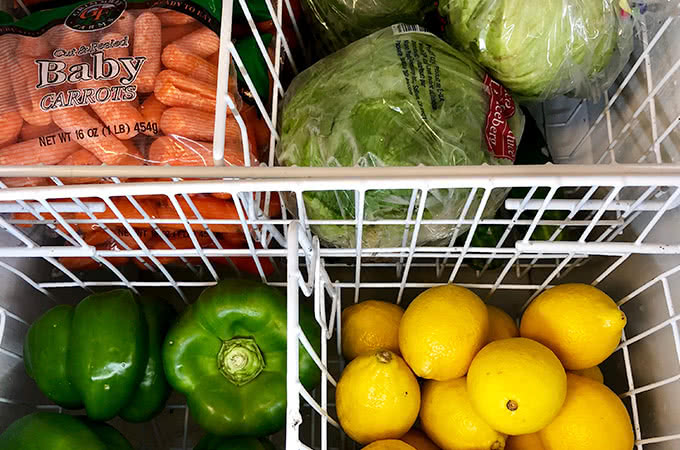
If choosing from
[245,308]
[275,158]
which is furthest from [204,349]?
[275,158]

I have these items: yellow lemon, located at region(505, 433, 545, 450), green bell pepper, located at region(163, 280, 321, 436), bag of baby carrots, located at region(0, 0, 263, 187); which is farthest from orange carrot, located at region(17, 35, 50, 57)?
yellow lemon, located at region(505, 433, 545, 450)

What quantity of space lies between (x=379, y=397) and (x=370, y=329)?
125mm

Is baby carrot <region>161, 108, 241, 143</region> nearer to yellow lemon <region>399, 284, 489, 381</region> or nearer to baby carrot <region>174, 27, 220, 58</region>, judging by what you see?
baby carrot <region>174, 27, 220, 58</region>

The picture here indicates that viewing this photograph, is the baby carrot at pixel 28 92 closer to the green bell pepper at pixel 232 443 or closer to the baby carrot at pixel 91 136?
the baby carrot at pixel 91 136

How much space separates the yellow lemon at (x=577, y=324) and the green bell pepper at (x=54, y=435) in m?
0.51

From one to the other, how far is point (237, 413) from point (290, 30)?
1.63ft

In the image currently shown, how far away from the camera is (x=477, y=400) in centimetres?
56

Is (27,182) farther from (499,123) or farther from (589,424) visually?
(589,424)

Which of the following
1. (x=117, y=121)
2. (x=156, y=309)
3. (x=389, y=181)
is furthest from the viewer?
(x=156, y=309)

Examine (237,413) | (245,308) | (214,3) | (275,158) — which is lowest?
(237,413)

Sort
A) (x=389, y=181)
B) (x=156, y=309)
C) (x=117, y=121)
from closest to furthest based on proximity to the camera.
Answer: (x=389, y=181) → (x=117, y=121) → (x=156, y=309)

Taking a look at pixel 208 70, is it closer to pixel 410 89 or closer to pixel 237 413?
pixel 410 89

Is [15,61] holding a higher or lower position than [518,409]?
higher

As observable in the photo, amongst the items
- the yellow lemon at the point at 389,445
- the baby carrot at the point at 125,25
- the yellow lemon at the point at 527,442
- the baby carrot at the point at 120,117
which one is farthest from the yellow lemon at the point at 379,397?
the baby carrot at the point at 125,25
